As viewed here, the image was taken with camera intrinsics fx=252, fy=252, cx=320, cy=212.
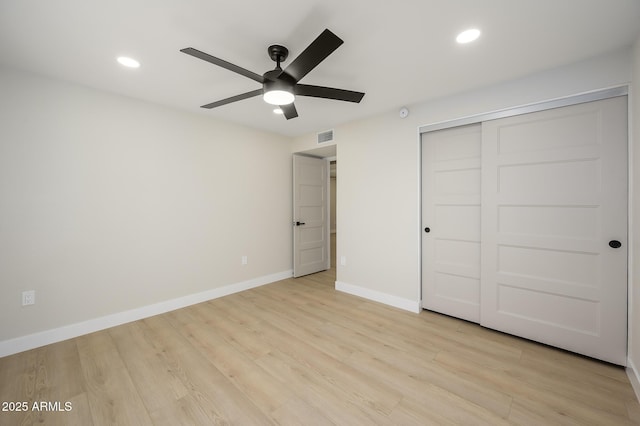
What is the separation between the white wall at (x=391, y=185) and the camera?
2.50m

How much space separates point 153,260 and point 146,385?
1.58 metres

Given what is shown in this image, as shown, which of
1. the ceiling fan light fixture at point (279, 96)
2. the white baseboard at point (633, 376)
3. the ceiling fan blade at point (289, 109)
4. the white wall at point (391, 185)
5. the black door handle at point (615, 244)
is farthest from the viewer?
the white wall at point (391, 185)

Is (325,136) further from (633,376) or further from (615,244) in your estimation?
(633,376)

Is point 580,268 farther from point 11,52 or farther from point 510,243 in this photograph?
point 11,52

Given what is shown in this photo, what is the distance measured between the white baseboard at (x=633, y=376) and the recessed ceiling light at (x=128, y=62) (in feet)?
14.9

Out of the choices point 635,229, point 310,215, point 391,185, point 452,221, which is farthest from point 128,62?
point 635,229

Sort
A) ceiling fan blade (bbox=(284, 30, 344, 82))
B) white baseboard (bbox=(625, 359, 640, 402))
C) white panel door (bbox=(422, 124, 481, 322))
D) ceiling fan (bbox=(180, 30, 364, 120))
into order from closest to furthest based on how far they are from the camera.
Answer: ceiling fan blade (bbox=(284, 30, 344, 82)) < ceiling fan (bbox=(180, 30, 364, 120)) < white baseboard (bbox=(625, 359, 640, 402)) < white panel door (bbox=(422, 124, 481, 322))

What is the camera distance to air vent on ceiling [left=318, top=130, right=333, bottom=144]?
4.01m

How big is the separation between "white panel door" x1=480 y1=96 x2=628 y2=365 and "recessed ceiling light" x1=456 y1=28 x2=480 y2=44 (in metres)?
1.04

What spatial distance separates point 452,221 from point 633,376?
5.64 ft

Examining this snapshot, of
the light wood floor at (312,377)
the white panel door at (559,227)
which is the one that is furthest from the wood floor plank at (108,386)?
the white panel door at (559,227)

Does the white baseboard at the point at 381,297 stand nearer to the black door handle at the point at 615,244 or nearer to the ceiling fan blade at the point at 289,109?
the black door handle at the point at 615,244

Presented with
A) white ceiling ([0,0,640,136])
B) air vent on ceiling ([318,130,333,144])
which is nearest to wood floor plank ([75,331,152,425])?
white ceiling ([0,0,640,136])

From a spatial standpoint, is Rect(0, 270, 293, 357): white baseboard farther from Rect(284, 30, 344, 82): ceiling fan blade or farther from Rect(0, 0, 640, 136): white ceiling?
Rect(284, 30, 344, 82): ceiling fan blade
